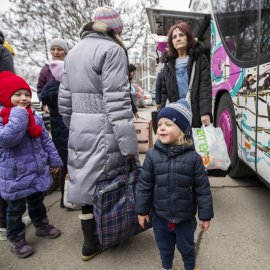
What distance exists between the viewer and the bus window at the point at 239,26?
2.18 meters

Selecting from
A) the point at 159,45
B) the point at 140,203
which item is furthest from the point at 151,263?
the point at 159,45

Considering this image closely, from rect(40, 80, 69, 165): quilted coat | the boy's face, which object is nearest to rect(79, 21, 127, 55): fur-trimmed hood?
rect(40, 80, 69, 165): quilted coat

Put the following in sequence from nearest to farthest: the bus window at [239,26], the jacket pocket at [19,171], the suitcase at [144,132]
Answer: the jacket pocket at [19,171], the bus window at [239,26], the suitcase at [144,132]

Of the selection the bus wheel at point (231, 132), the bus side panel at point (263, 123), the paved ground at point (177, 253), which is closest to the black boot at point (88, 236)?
the paved ground at point (177, 253)

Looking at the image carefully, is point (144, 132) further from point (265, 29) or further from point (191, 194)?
point (191, 194)

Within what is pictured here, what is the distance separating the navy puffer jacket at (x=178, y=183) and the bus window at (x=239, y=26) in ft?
4.57

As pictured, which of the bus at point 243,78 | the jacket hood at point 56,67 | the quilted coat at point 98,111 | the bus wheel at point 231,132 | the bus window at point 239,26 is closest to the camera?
the quilted coat at point 98,111

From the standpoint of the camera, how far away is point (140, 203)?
59.3 inches

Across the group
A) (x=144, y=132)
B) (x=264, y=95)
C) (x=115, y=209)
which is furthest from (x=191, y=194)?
(x=144, y=132)

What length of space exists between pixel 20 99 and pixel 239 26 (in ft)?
7.90

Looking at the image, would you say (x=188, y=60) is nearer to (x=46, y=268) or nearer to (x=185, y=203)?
(x=185, y=203)

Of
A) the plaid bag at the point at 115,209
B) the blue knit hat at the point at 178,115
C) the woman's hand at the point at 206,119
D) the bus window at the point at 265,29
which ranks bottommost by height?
the plaid bag at the point at 115,209

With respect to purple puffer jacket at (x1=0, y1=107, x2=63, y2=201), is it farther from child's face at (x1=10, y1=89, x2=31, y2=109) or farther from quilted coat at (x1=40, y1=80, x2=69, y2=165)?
quilted coat at (x1=40, y1=80, x2=69, y2=165)

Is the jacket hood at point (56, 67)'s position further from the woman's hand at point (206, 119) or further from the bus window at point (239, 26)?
the bus window at point (239, 26)
